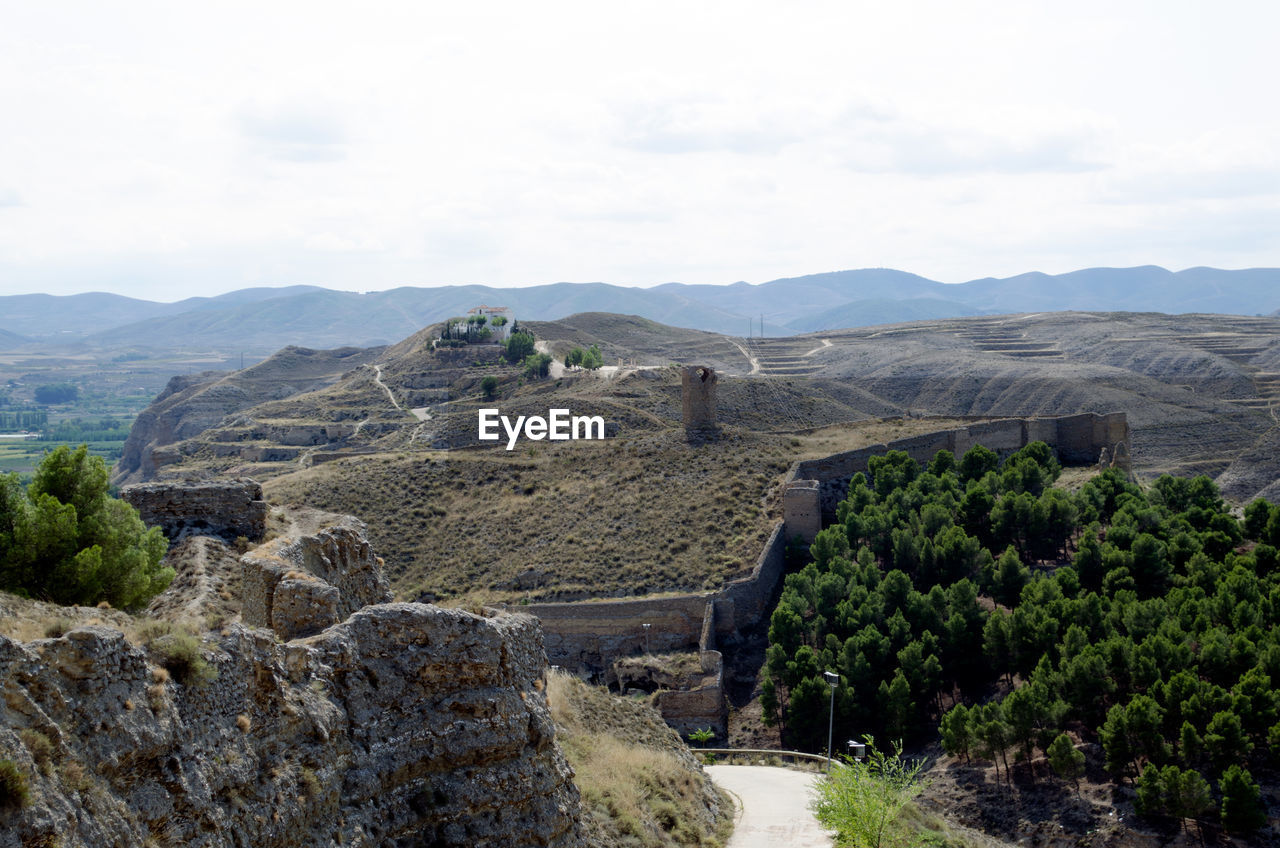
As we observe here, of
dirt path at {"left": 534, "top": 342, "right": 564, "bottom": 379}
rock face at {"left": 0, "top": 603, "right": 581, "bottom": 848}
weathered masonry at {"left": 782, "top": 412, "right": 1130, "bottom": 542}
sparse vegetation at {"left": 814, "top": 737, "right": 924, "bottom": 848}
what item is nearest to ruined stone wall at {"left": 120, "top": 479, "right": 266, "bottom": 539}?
rock face at {"left": 0, "top": 603, "right": 581, "bottom": 848}

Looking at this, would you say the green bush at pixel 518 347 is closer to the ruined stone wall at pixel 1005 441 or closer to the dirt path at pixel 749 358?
the dirt path at pixel 749 358

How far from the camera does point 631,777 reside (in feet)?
49.3

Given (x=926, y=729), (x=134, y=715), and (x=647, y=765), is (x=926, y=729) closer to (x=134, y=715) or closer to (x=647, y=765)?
(x=647, y=765)

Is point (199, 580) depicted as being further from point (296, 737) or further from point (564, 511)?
point (564, 511)

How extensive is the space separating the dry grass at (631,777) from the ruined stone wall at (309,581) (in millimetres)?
3436

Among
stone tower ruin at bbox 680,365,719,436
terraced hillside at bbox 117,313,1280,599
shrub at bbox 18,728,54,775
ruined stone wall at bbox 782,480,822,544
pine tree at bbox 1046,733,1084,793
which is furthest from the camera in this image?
stone tower ruin at bbox 680,365,719,436

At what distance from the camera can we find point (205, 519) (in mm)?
16531

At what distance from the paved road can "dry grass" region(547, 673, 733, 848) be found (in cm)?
49

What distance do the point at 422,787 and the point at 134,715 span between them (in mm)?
3271

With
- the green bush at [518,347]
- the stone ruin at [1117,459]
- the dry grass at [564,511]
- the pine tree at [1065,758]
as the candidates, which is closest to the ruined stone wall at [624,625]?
the dry grass at [564,511]

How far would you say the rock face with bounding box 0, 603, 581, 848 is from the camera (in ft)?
21.6

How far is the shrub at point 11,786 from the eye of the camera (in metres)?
5.95

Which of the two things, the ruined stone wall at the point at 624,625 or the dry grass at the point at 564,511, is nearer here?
the ruined stone wall at the point at 624,625

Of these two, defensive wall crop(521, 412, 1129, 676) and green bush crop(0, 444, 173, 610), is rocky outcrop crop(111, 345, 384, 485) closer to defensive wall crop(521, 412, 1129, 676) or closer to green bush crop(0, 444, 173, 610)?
defensive wall crop(521, 412, 1129, 676)
